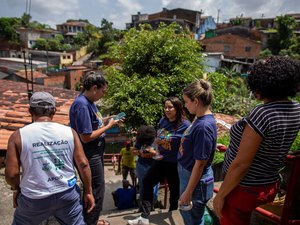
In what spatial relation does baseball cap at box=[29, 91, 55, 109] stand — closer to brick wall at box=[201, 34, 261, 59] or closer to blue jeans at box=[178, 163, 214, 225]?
blue jeans at box=[178, 163, 214, 225]

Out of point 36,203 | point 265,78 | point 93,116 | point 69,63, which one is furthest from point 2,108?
point 69,63

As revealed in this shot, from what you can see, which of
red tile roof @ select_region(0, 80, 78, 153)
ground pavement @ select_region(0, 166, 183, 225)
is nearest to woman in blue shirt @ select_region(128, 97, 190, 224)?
ground pavement @ select_region(0, 166, 183, 225)

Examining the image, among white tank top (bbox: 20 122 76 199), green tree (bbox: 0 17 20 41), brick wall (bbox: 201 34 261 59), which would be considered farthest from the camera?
green tree (bbox: 0 17 20 41)

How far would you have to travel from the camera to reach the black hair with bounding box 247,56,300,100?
1.62m

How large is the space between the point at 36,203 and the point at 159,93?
137 inches

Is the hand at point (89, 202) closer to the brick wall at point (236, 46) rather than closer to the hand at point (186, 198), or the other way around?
the hand at point (186, 198)

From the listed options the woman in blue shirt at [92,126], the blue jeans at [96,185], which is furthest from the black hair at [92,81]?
the blue jeans at [96,185]

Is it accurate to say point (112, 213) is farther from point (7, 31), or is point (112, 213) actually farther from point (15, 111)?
point (7, 31)

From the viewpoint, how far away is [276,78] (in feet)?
5.31

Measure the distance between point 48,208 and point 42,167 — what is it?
349 mm

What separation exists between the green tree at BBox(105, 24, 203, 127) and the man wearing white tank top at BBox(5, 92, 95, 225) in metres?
2.99

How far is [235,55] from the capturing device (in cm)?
3228

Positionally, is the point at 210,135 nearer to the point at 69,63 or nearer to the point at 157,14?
the point at 69,63

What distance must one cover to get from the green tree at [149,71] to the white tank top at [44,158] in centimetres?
303
